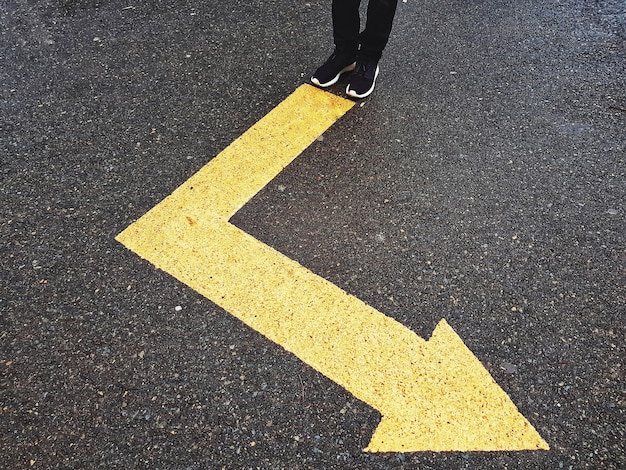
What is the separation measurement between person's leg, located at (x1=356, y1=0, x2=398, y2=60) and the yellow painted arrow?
0.67 meters

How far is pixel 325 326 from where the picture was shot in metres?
1.86

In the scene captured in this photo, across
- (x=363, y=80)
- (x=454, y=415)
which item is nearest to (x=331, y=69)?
(x=363, y=80)

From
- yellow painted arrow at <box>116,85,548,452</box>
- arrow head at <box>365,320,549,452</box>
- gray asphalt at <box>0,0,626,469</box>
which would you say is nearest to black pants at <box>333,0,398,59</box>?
gray asphalt at <box>0,0,626,469</box>

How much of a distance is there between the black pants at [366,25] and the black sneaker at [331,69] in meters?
0.04

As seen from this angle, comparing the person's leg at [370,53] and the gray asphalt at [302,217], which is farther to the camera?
the person's leg at [370,53]

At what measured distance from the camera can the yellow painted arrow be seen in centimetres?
165

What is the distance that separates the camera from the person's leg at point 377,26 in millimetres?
2449

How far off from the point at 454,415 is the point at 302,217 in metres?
0.91

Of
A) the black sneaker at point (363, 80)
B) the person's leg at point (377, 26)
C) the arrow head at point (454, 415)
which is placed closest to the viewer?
the arrow head at point (454, 415)

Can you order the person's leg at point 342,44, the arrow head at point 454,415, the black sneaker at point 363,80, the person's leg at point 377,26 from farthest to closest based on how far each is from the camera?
the black sneaker at point 363,80, the person's leg at point 342,44, the person's leg at point 377,26, the arrow head at point 454,415

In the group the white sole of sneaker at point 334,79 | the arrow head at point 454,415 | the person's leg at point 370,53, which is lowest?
the arrow head at point 454,415

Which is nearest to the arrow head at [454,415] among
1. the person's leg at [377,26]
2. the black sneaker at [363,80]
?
the black sneaker at [363,80]

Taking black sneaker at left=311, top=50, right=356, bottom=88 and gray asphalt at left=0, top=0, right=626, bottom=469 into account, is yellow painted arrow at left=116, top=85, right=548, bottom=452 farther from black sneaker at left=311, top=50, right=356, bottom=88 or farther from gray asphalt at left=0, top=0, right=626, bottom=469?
black sneaker at left=311, top=50, right=356, bottom=88

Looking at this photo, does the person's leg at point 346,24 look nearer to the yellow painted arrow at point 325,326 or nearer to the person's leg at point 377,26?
the person's leg at point 377,26
